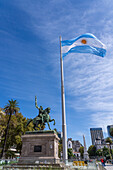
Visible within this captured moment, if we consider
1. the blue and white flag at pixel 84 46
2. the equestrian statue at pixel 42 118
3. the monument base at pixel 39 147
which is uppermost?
the blue and white flag at pixel 84 46

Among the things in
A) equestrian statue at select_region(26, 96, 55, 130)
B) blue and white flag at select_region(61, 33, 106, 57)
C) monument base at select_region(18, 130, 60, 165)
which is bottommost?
monument base at select_region(18, 130, 60, 165)

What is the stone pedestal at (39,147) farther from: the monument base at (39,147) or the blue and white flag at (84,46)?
the blue and white flag at (84,46)

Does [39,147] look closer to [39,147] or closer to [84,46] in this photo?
[39,147]

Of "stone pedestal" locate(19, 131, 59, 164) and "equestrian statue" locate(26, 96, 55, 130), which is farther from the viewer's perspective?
"equestrian statue" locate(26, 96, 55, 130)

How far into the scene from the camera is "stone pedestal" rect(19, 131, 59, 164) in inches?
660

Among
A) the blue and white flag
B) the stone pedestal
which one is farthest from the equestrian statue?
the blue and white flag

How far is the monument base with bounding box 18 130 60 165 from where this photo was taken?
16766 millimetres

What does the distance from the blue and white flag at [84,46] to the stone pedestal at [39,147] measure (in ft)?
36.5

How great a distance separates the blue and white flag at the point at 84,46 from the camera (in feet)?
58.9

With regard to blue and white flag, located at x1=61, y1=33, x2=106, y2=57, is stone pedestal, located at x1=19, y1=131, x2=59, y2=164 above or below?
below

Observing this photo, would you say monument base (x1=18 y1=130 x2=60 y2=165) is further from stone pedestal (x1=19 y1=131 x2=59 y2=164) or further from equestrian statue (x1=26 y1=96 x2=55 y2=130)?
equestrian statue (x1=26 y1=96 x2=55 y2=130)

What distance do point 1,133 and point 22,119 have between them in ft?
20.8

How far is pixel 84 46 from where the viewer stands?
59.3 feet

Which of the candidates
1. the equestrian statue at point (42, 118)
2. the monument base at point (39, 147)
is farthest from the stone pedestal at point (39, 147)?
the equestrian statue at point (42, 118)
